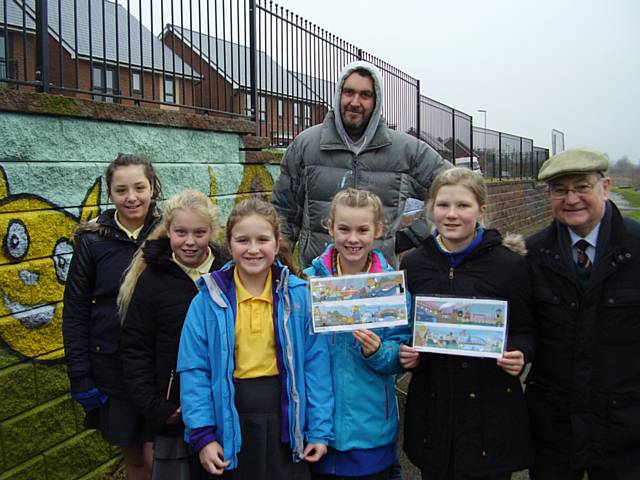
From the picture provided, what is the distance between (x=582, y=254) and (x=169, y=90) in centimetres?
329

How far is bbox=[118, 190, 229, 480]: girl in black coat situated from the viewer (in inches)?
92.0

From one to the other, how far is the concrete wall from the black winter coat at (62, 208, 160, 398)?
537 millimetres

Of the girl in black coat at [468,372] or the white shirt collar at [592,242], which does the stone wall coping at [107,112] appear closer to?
the girl in black coat at [468,372]

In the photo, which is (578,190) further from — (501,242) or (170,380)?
(170,380)

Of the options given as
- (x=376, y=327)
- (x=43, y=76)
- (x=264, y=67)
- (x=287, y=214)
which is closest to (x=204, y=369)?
(x=376, y=327)

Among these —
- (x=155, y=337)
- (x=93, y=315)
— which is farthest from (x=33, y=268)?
(x=155, y=337)

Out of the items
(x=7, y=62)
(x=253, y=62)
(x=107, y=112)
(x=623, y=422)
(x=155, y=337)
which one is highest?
(x=253, y=62)

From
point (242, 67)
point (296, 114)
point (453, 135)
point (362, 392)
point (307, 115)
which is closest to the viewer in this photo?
point (362, 392)

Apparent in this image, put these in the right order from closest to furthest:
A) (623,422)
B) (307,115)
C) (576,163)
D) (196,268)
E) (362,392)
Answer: (623,422) → (576,163) → (362,392) → (196,268) → (307,115)

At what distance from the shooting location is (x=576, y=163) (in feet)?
7.32

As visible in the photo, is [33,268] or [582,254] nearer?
[582,254]

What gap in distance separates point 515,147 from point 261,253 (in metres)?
19.8

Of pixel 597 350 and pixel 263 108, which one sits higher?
pixel 263 108

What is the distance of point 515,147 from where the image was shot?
2045 cm
